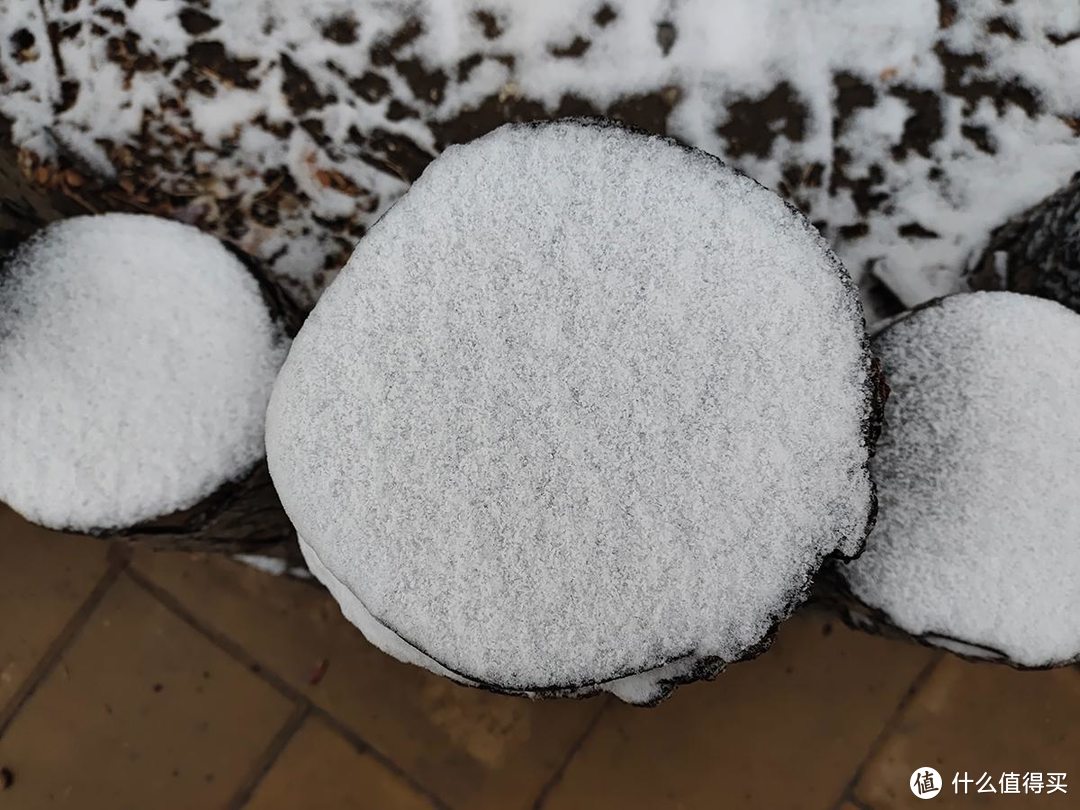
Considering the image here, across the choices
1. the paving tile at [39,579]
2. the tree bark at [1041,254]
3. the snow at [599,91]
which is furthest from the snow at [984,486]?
the paving tile at [39,579]

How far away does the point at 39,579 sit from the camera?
1.33 metres

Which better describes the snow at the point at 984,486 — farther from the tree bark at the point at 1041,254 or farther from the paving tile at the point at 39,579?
the paving tile at the point at 39,579

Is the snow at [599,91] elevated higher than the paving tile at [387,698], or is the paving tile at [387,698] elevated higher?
the snow at [599,91]

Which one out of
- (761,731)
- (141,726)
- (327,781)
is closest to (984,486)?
(761,731)

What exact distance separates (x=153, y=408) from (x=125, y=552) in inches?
22.8

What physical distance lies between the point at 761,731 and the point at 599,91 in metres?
0.92

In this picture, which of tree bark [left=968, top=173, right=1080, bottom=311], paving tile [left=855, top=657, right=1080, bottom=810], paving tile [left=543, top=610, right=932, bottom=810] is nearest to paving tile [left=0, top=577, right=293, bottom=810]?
paving tile [left=543, top=610, right=932, bottom=810]

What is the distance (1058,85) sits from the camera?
1081mm

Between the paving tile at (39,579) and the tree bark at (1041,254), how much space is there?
1328 millimetres

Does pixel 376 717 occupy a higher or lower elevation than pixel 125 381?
lower

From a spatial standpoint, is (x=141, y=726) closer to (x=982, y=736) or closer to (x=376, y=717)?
(x=376, y=717)

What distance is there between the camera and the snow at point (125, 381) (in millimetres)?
857

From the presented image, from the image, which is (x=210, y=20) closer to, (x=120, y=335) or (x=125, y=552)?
(x=120, y=335)

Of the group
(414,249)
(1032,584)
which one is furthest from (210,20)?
(1032,584)
